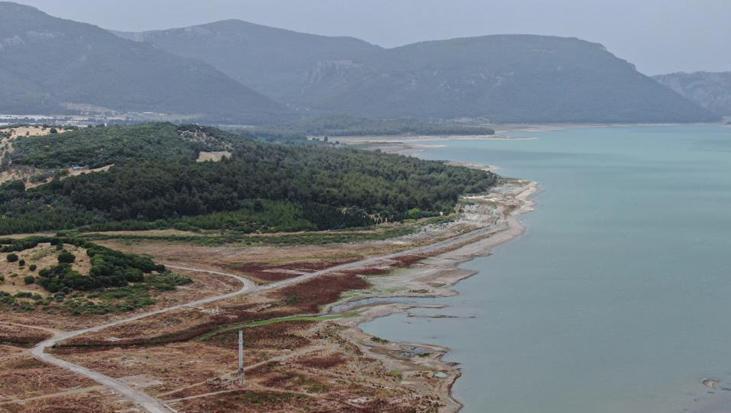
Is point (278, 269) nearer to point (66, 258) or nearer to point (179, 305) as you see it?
point (179, 305)

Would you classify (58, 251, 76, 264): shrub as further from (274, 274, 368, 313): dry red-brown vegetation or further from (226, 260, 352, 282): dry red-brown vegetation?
(274, 274, 368, 313): dry red-brown vegetation

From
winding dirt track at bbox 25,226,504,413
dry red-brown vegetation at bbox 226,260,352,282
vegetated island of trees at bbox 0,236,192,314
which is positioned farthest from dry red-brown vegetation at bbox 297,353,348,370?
dry red-brown vegetation at bbox 226,260,352,282

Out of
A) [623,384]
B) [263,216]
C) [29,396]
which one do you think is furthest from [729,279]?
[29,396]

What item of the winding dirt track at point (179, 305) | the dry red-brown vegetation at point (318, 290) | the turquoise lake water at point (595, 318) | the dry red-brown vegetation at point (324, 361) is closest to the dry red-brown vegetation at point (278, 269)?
the winding dirt track at point (179, 305)

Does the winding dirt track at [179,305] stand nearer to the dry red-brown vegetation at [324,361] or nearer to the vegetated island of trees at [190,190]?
the dry red-brown vegetation at [324,361]

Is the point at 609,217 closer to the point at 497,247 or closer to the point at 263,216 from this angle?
the point at 497,247
